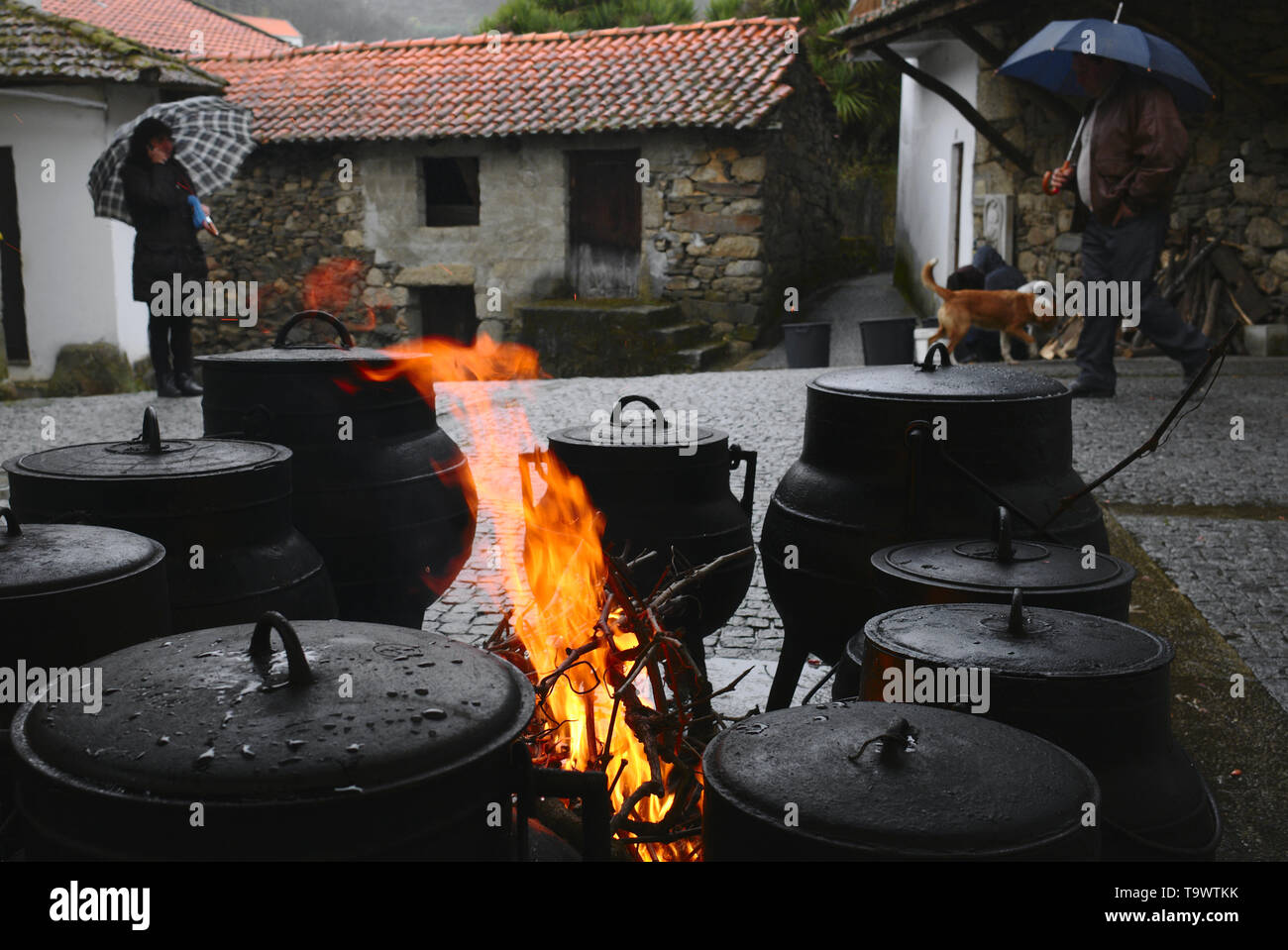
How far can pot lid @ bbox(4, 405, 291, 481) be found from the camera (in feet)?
8.72

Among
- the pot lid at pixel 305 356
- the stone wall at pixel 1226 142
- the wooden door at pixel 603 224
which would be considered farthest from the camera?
the wooden door at pixel 603 224

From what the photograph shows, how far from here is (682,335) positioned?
15820mm

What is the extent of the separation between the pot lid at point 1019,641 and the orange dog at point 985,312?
764 centimetres

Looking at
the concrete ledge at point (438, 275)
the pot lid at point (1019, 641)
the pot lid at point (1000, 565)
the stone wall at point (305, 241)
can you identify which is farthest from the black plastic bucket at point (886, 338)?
the pot lid at point (1019, 641)

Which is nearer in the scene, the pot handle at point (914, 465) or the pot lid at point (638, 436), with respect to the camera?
the pot handle at point (914, 465)

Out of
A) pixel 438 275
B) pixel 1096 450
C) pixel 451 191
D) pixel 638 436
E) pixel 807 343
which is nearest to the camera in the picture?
pixel 638 436

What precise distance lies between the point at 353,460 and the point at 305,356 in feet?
1.15

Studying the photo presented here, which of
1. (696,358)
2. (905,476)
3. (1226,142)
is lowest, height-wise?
(696,358)

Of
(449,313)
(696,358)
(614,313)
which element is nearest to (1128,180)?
(696,358)

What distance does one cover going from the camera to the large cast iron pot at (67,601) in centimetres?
199

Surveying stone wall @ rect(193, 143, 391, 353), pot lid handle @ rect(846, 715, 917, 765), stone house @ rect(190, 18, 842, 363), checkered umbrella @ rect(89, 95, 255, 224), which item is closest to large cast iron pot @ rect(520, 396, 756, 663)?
pot lid handle @ rect(846, 715, 917, 765)

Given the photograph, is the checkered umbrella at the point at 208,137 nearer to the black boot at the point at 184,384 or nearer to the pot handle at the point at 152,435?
the black boot at the point at 184,384

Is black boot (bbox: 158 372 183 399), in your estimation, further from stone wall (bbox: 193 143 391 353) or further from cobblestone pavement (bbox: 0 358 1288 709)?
stone wall (bbox: 193 143 391 353)

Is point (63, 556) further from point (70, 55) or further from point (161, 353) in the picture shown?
point (70, 55)
